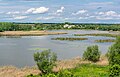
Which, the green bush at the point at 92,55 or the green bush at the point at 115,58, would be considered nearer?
the green bush at the point at 115,58

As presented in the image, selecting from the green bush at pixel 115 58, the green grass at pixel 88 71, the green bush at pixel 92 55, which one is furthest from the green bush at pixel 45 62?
the green bush at pixel 92 55

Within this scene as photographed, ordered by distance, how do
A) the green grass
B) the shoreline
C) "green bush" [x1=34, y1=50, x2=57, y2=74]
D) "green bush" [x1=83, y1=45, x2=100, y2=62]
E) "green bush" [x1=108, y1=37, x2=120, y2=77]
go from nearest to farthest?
"green bush" [x1=108, y1=37, x2=120, y2=77]
the green grass
the shoreline
"green bush" [x1=34, y1=50, x2=57, y2=74]
"green bush" [x1=83, y1=45, x2=100, y2=62]

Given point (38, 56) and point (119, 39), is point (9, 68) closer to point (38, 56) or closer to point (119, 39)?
point (38, 56)

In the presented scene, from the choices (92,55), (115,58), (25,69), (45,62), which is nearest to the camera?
(45,62)

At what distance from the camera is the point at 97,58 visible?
56.6 m

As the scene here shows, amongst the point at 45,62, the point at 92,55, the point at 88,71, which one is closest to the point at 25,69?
the point at 45,62

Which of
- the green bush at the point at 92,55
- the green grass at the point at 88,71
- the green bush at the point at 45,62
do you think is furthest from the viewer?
the green bush at the point at 92,55

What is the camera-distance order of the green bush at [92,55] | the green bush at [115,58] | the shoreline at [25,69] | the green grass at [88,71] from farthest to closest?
the green bush at [92,55]
the shoreline at [25,69]
the green grass at [88,71]
the green bush at [115,58]

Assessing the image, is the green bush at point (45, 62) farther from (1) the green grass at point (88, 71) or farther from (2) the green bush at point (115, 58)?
(2) the green bush at point (115, 58)

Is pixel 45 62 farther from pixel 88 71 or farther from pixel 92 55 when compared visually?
pixel 92 55

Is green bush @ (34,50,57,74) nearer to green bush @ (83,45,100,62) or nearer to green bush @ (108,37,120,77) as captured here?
green bush @ (108,37,120,77)

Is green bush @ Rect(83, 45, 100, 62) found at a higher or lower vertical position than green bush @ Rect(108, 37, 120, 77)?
lower

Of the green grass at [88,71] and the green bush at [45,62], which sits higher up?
the green bush at [45,62]

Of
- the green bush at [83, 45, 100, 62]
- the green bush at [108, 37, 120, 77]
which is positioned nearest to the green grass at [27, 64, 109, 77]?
the green bush at [108, 37, 120, 77]
